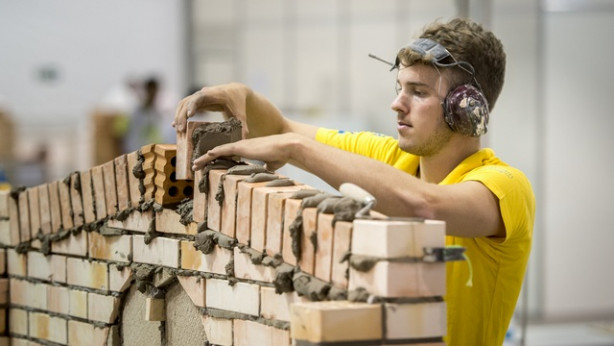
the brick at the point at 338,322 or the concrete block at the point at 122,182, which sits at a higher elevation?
the concrete block at the point at 122,182

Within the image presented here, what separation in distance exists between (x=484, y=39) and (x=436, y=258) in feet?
3.99

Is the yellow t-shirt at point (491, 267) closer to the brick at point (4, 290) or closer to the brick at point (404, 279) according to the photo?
the brick at point (404, 279)

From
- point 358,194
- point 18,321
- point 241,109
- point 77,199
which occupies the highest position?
point 241,109

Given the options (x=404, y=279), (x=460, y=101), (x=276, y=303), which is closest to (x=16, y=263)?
(x=276, y=303)

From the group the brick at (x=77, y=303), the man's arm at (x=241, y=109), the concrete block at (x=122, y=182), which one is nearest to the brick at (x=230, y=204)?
the man's arm at (x=241, y=109)

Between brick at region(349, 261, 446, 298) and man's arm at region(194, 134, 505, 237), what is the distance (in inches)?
16.3

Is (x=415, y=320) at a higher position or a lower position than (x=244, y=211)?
lower

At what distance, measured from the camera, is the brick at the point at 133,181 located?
123 inches

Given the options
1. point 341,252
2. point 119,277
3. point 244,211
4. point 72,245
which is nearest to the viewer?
point 341,252

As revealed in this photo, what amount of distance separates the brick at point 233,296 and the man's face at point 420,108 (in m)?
0.77

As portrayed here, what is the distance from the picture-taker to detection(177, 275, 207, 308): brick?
289 cm

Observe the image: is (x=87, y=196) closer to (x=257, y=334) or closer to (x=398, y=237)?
(x=257, y=334)

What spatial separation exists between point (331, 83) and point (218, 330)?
6185 mm

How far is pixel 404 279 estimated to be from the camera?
2.12m
